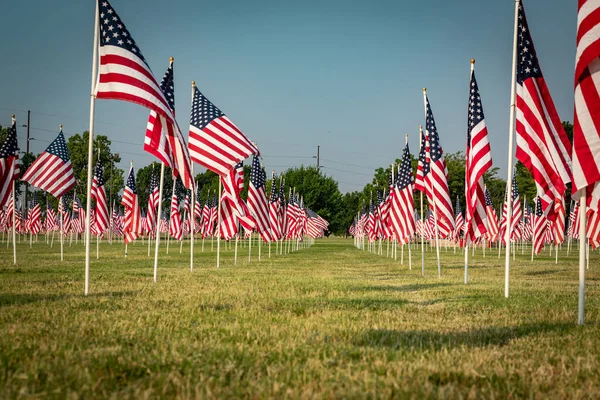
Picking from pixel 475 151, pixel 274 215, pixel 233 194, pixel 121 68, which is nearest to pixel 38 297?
pixel 121 68

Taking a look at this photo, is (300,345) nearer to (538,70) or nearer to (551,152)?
(551,152)

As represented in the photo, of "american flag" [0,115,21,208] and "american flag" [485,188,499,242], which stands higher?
"american flag" [0,115,21,208]

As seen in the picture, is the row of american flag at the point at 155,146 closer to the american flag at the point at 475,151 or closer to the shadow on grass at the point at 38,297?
the shadow on grass at the point at 38,297

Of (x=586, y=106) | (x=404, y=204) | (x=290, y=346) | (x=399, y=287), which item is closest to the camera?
(x=290, y=346)

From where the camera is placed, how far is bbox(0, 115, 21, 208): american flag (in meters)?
22.8

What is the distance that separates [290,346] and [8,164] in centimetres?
2036

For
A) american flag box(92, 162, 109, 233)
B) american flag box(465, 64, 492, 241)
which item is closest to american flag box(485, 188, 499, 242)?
american flag box(92, 162, 109, 233)

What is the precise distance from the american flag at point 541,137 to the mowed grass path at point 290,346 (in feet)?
8.34

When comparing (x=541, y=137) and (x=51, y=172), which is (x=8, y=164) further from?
(x=541, y=137)

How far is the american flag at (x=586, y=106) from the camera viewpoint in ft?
28.5

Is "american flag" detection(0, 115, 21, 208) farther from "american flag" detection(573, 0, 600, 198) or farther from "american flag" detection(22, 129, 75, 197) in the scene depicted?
"american flag" detection(573, 0, 600, 198)

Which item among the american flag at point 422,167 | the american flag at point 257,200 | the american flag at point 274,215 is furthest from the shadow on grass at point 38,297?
the american flag at point 274,215

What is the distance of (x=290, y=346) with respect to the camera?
22.3ft

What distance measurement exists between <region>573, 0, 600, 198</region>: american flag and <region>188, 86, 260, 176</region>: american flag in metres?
12.3
